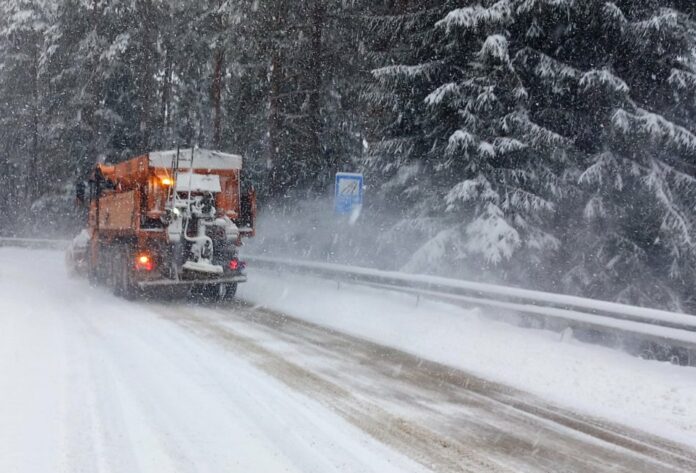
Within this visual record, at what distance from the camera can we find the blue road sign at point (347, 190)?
14.6 m

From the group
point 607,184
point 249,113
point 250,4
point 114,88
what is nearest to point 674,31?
point 607,184

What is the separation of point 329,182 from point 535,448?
1887 cm

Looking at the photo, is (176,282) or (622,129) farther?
(622,129)

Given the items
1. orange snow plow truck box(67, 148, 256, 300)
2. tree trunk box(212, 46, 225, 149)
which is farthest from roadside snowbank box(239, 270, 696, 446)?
tree trunk box(212, 46, 225, 149)

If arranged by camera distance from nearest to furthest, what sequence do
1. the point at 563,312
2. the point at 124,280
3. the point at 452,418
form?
1. the point at 452,418
2. the point at 563,312
3. the point at 124,280

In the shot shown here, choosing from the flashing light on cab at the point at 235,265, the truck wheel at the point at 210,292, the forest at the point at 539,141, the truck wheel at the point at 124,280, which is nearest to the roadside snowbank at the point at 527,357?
the truck wheel at the point at 210,292

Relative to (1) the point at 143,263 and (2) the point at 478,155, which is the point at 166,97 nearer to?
(1) the point at 143,263

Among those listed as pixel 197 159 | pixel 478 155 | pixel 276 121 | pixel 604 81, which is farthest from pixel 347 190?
pixel 276 121

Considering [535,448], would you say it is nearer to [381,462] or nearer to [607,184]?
[381,462]

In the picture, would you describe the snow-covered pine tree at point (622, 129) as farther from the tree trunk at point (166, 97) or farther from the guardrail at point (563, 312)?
the tree trunk at point (166, 97)

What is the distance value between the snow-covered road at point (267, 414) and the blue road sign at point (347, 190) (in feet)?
17.5

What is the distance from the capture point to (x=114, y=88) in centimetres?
3366

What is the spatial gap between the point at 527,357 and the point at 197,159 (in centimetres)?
860

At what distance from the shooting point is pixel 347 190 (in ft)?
47.9
